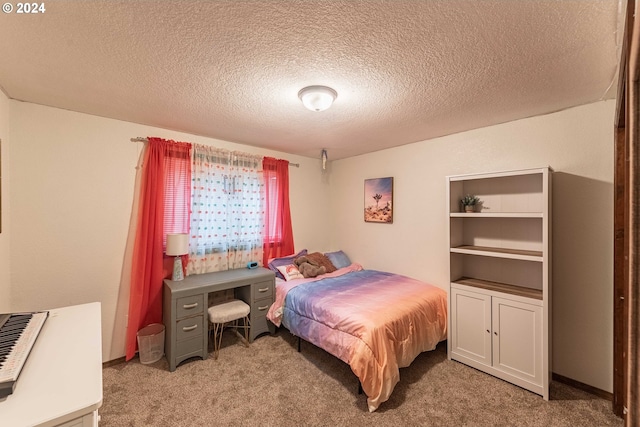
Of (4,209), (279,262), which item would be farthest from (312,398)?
Answer: (4,209)

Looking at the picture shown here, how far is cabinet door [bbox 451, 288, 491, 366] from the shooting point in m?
2.43

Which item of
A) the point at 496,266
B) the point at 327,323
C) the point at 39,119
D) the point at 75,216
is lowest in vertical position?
the point at 327,323

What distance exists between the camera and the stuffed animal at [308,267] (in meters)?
3.47

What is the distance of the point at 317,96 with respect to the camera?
1930mm

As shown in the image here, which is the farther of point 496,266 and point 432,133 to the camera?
point 432,133

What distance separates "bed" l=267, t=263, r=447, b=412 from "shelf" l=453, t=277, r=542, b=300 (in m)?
0.34

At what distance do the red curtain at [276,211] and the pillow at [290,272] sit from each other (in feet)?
1.08

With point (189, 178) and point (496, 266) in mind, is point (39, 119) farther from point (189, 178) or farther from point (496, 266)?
point (496, 266)

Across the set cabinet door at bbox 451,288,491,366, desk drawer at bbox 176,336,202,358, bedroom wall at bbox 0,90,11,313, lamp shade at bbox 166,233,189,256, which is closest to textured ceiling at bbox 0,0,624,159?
bedroom wall at bbox 0,90,11,313

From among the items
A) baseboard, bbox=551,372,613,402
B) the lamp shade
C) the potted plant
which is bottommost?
baseboard, bbox=551,372,613,402

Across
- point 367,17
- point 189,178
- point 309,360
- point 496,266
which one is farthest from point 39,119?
point 496,266

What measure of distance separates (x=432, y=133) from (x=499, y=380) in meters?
2.56

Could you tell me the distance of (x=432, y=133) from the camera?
3.04m

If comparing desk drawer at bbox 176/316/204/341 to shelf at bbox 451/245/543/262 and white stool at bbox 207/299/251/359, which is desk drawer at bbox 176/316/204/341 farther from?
shelf at bbox 451/245/543/262
